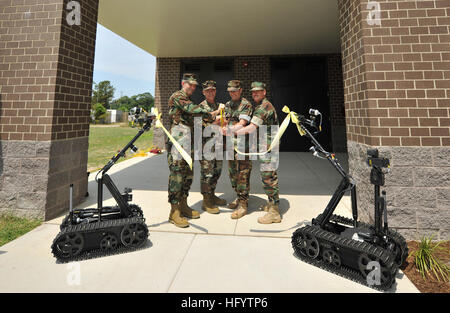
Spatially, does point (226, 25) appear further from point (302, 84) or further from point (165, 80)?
point (302, 84)

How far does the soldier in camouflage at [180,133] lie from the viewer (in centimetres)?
336

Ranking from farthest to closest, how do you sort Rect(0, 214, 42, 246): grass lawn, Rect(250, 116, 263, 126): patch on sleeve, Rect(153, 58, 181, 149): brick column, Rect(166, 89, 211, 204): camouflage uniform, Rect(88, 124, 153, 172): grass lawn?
Rect(153, 58, 181, 149): brick column → Rect(88, 124, 153, 172): grass lawn → Rect(250, 116, 263, 126): patch on sleeve → Rect(166, 89, 211, 204): camouflage uniform → Rect(0, 214, 42, 246): grass lawn

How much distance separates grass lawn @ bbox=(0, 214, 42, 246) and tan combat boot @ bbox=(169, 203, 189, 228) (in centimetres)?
207

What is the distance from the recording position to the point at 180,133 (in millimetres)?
3475

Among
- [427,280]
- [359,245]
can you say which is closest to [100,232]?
[359,245]

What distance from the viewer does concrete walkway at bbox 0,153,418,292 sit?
212 centimetres

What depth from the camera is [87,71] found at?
440 centimetres

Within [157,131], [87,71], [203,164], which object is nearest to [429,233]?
[203,164]

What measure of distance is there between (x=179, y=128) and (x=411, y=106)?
331 centimetres

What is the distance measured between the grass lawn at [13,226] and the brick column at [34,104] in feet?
0.38

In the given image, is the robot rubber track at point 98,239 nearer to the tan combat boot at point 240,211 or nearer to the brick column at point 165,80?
the tan combat boot at point 240,211

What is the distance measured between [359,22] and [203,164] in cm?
324

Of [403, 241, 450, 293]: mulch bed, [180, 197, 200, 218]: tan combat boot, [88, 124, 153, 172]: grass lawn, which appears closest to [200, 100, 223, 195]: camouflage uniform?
[180, 197, 200, 218]: tan combat boot

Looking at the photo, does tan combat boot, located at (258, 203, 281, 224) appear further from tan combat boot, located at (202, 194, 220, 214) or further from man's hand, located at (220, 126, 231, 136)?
man's hand, located at (220, 126, 231, 136)
